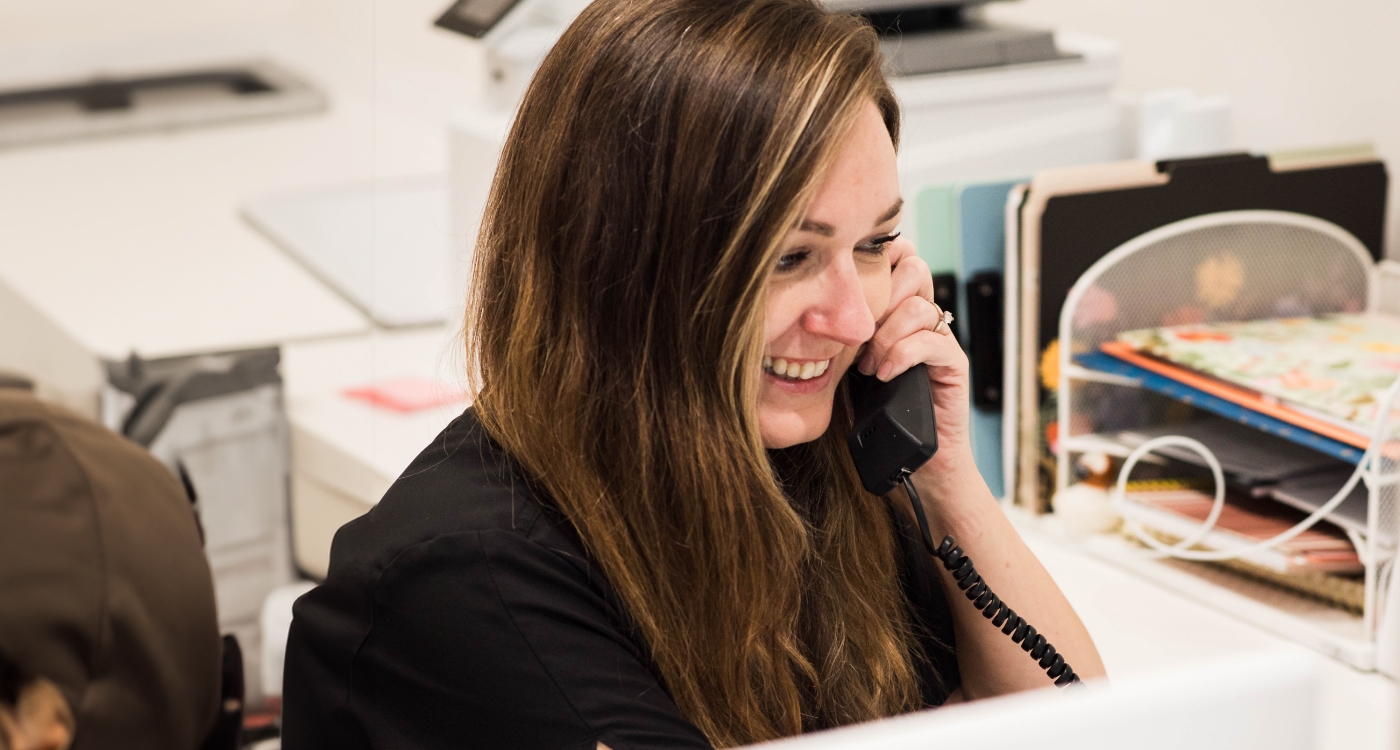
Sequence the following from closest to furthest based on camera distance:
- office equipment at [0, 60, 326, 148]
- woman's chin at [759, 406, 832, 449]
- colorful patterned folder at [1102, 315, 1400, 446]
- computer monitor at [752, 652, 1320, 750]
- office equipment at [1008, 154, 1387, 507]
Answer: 1. computer monitor at [752, 652, 1320, 750]
2. woman's chin at [759, 406, 832, 449]
3. colorful patterned folder at [1102, 315, 1400, 446]
4. office equipment at [1008, 154, 1387, 507]
5. office equipment at [0, 60, 326, 148]

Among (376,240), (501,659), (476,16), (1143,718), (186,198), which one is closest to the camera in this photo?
(1143,718)

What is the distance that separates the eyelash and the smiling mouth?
6 cm

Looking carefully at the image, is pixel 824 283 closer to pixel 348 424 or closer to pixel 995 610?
pixel 995 610

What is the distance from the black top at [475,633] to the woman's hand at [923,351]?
27cm

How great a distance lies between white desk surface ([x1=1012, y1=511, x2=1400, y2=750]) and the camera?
0.98m

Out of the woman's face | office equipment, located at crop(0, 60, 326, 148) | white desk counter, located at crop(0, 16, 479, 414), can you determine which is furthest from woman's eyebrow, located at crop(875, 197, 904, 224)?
office equipment, located at crop(0, 60, 326, 148)

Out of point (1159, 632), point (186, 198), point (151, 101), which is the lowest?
point (1159, 632)

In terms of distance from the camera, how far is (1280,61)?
56.3 inches

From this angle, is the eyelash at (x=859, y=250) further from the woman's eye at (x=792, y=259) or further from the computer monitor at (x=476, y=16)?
the computer monitor at (x=476, y=16)

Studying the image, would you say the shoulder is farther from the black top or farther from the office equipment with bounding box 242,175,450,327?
the office equipment with bounding box 242,175,450,327

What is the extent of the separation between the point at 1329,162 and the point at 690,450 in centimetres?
81

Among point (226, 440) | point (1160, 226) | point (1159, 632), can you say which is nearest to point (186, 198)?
point (226, 440)

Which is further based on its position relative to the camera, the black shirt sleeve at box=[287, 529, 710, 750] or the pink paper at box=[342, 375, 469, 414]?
the pink paper at box=[342, 375, 469, 414]

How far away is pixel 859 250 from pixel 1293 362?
51cm
